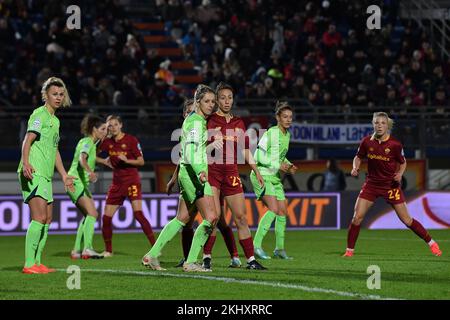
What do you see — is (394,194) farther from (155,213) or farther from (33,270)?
(155,213)

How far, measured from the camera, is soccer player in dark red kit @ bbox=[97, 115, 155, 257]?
637 inches

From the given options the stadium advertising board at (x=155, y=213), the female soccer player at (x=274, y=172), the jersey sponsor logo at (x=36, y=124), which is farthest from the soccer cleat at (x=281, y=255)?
the stadium advertising board at (x=155, y=213)

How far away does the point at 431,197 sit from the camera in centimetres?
2378

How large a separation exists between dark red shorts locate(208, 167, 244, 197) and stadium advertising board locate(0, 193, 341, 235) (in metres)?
9.78

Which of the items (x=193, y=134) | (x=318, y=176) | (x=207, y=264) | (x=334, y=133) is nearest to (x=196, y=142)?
(x=193, y=134)

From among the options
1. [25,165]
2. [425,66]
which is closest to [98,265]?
[25,165]

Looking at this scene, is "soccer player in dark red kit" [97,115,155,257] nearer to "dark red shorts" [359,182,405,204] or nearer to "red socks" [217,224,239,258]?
"red socks" [217,224,239,258]

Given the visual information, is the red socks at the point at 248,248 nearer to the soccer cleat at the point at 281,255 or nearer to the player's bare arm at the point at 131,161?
the soccer cleat at the point at 281,255

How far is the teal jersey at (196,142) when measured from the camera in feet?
38.4

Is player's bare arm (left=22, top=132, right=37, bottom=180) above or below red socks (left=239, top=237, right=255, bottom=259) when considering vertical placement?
above

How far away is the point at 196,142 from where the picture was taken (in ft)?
38.4

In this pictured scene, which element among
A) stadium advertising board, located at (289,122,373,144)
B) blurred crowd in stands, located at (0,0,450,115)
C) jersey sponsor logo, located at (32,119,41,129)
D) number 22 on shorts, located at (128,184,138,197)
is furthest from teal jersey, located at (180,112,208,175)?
blurred crowd in stands, located at (0,0,450,115)

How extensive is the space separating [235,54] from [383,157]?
48.3ft

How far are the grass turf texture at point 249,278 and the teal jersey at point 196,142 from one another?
1.24 meters
